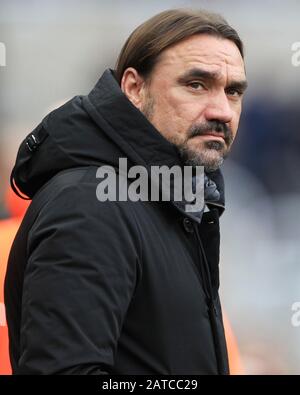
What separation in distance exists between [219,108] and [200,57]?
0.38 ft

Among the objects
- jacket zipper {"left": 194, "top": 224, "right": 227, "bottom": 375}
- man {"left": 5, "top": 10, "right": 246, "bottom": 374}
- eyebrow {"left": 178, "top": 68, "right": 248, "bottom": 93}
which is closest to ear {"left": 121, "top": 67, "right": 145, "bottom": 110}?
man {"left": 5, "top": 10, "right": 246, "bottom": 374}

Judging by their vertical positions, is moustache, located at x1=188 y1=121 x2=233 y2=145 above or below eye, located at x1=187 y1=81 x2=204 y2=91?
below

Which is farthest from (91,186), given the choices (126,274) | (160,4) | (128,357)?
(160,4)

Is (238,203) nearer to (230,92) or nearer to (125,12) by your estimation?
(125,12)

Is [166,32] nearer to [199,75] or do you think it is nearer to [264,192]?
[199,75]

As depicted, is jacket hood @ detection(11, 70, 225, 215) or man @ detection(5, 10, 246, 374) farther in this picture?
jacket hood @ detection(11, 70, 225, 215)

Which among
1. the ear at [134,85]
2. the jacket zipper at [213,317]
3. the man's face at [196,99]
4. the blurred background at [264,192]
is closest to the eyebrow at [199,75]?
the man's face at [196,99]

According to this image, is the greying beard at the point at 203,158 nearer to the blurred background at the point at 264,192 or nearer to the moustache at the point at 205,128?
the moustache at the point at 205,128

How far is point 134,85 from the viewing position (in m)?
1.58

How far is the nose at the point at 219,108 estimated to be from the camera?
4.87ft

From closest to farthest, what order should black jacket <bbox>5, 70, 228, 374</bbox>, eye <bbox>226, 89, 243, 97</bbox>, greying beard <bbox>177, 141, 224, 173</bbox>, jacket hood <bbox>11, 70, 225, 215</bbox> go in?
1. black jacket <bbox>5, 70, 228, 374</bbox>
2. jacket hood <bbox>11, 70, 225, 215</bbox>
3. greying beard <bbox>177, 141, 224, 173</bbox>
4. eye <bbox>226, 89, 243, 97</bbox>

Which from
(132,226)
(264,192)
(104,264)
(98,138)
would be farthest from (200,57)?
(264,192)

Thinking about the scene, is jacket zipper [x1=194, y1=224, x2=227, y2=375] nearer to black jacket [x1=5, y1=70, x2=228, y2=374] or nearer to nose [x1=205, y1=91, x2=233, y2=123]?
black jacket [x1=5, y1=70, x2=228, y2=374]

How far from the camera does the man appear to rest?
117cm
